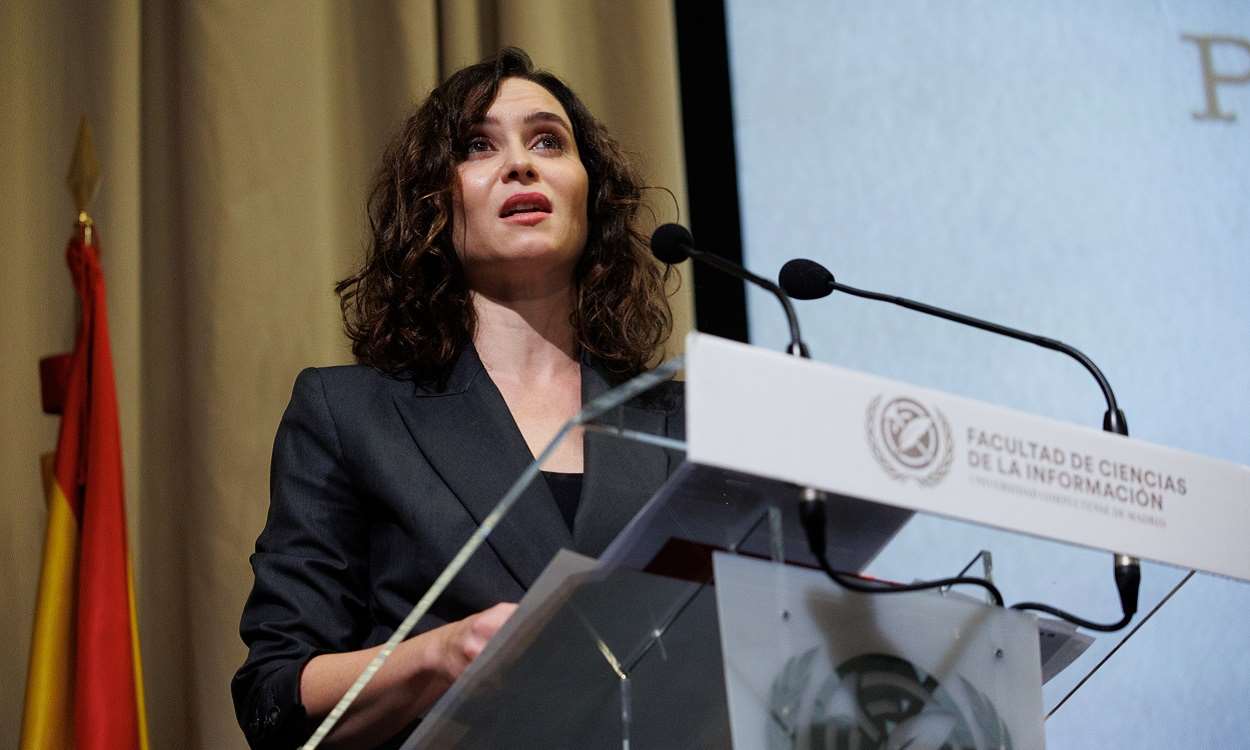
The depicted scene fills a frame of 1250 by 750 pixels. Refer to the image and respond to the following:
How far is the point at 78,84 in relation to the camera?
2881mm

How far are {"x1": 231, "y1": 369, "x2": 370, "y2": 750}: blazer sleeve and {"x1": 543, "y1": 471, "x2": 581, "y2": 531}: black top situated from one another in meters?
0.29

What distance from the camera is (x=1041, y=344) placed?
1475mm

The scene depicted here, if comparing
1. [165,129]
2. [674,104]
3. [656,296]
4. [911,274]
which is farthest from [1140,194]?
[165,129]

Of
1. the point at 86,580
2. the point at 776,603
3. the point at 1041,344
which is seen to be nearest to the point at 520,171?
the point at 1041,344

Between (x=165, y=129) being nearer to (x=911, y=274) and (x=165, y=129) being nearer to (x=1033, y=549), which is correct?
(x=911, y=274)

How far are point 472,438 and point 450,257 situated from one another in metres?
0.48

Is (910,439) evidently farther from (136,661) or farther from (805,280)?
(136,661)

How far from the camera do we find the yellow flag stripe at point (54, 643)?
2.34m

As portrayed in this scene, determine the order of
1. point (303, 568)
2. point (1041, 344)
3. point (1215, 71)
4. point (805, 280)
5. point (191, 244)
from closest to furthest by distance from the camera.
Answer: point (1041, 344) → point (805, 280) → point (303, 568) → point (191, 244) → point (1215, 71)

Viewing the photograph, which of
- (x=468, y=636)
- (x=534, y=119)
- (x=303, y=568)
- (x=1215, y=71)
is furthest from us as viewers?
(x=1215, y=71)

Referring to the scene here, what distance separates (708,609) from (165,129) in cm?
211

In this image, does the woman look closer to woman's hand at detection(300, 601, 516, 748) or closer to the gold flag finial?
woman's hand at detection(300, 601, 516, 748)

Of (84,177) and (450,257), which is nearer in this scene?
(450,257)

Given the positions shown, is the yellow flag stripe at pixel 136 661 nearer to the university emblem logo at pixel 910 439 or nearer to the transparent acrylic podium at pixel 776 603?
the transparent acrylic podium at pixel 776 603
